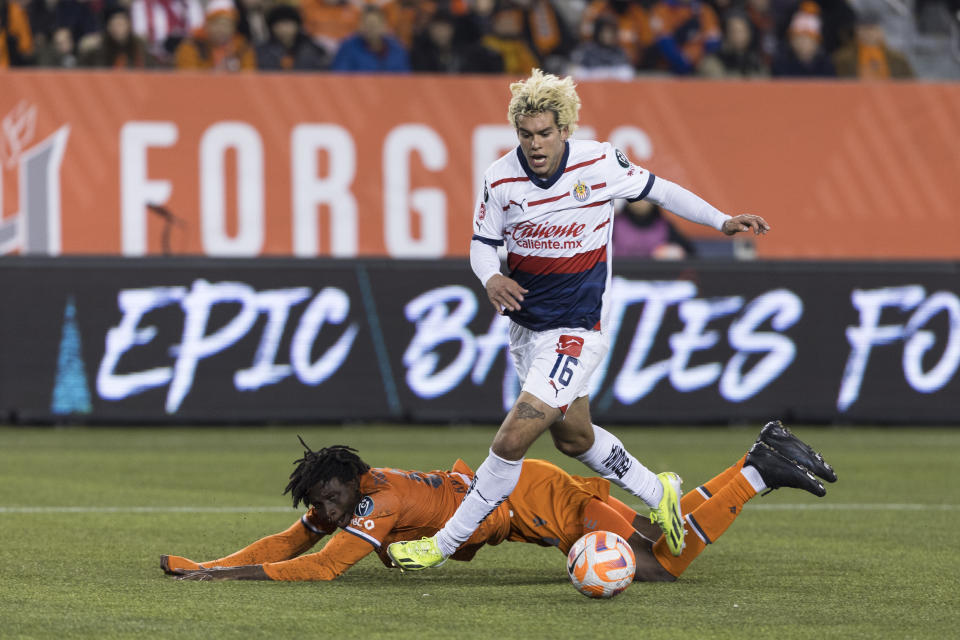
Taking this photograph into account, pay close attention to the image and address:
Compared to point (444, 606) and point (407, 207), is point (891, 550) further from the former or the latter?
point (407, 207)

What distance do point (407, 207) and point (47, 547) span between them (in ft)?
30.5

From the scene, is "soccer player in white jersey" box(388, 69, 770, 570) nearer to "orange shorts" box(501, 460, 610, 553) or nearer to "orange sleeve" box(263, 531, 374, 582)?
"orange shorts" box(501, 460, 610, 553)

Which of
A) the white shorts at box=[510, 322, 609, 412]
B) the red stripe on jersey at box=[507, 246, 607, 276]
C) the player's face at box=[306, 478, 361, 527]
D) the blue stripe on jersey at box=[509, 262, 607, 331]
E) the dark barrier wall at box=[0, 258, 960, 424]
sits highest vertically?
the red stripe on jersey at box=[507, 246, 607, 276]

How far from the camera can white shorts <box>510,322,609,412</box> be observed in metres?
6.88

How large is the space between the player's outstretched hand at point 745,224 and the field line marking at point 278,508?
3.41m

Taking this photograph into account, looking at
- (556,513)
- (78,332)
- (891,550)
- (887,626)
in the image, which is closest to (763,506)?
(891,550)

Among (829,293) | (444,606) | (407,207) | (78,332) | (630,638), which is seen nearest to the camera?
(630,638)

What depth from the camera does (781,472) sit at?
22.9 feet

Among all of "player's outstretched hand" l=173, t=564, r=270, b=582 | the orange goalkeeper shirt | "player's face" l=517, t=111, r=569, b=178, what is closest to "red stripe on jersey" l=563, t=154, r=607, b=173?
"player's face" l=517, t=111, r=569, b=178

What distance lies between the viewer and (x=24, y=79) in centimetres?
1612

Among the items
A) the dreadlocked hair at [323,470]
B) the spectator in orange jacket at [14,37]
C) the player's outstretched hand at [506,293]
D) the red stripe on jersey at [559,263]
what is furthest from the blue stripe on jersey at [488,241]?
the spectator in orange jacket at [14,37]

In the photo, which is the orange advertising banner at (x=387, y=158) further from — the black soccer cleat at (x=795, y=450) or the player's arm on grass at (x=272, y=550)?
the black soccer cleat at (x=795, y=450)

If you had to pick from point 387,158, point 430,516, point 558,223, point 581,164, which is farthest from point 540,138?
point 387,158

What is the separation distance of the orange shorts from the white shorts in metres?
0.37
